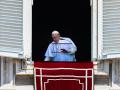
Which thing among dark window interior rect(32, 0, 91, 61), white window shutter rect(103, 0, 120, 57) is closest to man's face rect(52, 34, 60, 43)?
white window shutter rect(103, 0, 120, 57)

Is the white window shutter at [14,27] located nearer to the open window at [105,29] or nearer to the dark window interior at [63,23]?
the open window at [105,29]

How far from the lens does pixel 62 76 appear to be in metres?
10.4

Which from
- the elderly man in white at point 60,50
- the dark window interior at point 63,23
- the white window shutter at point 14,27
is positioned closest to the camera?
the white window shutter at point 14,27

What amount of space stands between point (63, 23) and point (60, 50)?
233cm

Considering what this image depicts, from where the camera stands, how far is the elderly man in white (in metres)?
10.6

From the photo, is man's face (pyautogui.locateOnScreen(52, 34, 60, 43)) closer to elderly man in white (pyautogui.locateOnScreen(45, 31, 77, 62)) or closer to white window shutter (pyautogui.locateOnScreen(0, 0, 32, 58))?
elderly man in white (pyautogui.locateOnScreen(45, 31, 77, 62))

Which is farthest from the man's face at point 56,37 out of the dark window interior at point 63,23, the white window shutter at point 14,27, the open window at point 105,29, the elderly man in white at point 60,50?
the dark window interior at point 63,23

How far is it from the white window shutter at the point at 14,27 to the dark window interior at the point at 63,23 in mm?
1378

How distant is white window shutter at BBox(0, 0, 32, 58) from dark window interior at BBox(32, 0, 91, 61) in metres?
1.38

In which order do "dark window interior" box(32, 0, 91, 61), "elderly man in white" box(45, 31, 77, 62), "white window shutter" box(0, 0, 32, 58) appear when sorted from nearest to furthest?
"white window shutter" box(0, 0, 32, 58)
"elderly man in white" box(45, 31, 77, 62)
"dark window interior" box(32, 0, 91, 61)

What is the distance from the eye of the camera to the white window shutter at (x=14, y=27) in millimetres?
10516

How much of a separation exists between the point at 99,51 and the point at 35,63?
77cm

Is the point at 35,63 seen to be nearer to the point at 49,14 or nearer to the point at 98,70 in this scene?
the point at 98,70

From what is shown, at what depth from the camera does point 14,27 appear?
417 inches
